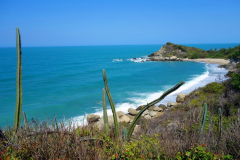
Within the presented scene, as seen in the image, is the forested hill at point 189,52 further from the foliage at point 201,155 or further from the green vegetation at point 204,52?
the foliage at point 201,155

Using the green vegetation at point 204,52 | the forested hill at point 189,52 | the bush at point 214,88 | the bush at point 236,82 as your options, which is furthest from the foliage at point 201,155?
the forested hill at point 189,52

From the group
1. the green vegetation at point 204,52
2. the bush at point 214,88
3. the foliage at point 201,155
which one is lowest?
the bush at point 214,88

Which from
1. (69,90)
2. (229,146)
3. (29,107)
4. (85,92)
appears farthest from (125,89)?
(229,146)

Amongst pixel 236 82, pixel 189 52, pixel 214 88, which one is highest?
pixel 189 52

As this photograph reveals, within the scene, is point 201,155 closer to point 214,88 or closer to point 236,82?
point 236,82

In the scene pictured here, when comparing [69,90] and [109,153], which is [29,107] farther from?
[109,153]

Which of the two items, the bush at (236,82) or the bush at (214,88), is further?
the bush at (214,88)

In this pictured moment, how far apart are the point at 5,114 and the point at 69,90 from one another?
8.60 m

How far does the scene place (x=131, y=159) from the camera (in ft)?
10.0

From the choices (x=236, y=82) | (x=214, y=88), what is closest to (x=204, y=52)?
(x=214, y=88)

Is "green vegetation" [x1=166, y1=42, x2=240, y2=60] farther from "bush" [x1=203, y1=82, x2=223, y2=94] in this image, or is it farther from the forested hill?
"bush" [x1=203, y1=82, x2=223, y2=94]

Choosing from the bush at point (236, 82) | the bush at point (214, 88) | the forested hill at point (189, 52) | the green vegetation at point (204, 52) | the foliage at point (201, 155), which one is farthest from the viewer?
the forested hill at point (189, 52)

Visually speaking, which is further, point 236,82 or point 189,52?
point 189,52

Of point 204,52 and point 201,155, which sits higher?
point 204,52
